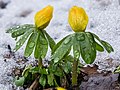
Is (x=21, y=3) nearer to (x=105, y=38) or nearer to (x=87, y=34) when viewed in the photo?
(x=105, y=38)

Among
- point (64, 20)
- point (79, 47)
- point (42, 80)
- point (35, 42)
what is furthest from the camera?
point (64, 20)

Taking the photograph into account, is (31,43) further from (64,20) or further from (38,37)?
(64,20)

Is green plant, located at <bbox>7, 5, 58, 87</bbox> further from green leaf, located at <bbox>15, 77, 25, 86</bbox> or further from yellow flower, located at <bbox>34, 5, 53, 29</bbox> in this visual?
green leaf, located at <bbox>15, 77, 25, 86</bbox>

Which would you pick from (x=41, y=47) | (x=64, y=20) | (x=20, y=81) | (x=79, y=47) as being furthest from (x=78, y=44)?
(x=64, y=20)

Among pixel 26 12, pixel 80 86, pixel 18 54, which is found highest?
pixel 26 12

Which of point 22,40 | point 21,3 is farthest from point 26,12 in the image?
Result: point 22,40

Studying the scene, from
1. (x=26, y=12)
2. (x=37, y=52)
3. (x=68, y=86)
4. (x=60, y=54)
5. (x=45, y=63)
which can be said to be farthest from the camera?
(x=26, y=12)

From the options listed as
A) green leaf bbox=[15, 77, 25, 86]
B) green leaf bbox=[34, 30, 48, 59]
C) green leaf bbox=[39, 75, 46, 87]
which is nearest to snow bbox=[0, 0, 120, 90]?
green leaf bbox=[15, 77, 25, 86]

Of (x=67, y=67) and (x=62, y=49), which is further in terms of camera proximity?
(x=67, y=67)
